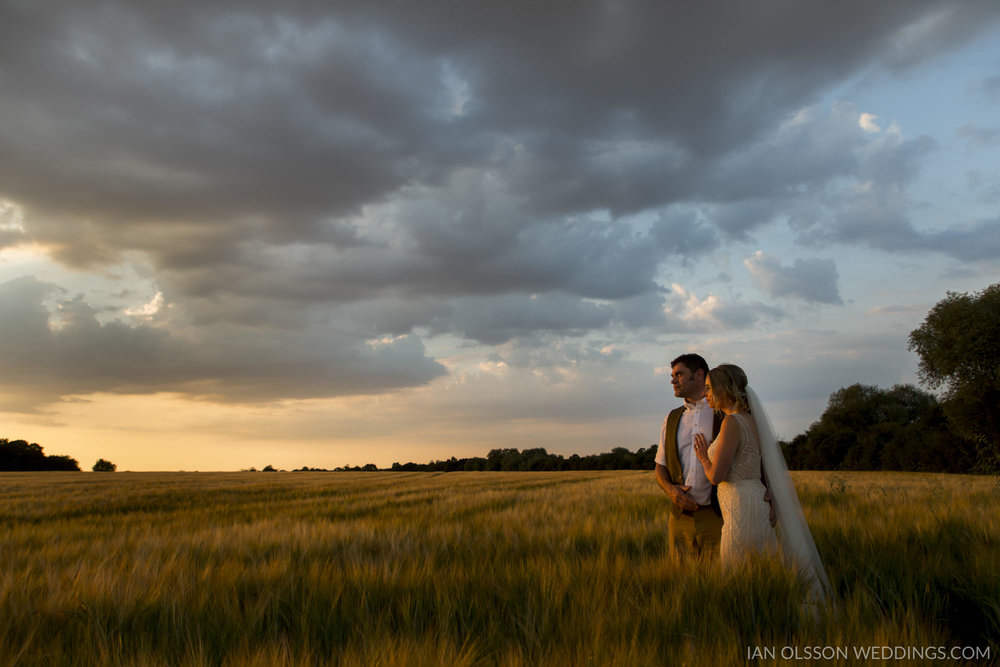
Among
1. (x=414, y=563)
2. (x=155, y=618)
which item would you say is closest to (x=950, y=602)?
(x=414, y=563)

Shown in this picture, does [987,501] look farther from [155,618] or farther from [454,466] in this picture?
[454,466]

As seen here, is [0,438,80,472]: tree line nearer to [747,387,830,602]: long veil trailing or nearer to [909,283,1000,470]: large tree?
[747,387,830,602]: long veil trailing

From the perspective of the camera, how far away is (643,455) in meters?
60.0

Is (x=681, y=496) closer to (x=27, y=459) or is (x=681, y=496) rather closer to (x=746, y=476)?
(x=746, y=476)

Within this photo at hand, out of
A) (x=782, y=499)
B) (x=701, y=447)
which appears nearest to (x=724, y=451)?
(x=701, y=447)

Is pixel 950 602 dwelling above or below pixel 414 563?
below

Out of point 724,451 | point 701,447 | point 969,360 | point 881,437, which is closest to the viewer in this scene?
point 724,451

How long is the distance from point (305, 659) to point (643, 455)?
61.0 meters

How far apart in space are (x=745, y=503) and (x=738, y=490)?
4.1 inches

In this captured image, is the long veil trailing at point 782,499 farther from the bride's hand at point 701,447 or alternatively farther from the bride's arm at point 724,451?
the bride's hand at point 701,447

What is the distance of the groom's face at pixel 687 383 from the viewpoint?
498 cm

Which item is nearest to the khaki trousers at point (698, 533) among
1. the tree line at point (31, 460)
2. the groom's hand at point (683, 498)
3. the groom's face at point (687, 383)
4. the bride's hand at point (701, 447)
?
the groom's hand at point (683, 498)

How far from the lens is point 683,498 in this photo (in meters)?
4.78

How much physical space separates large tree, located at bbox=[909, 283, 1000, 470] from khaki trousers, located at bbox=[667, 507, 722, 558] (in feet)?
113
